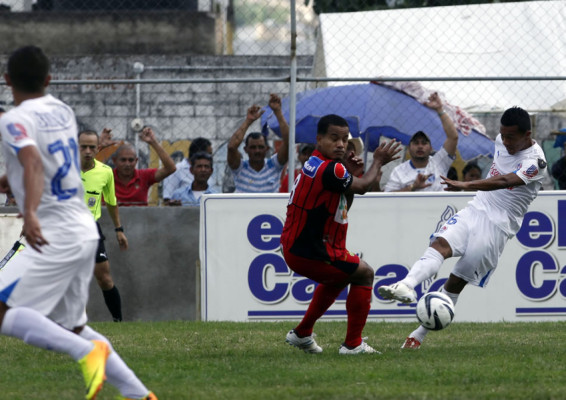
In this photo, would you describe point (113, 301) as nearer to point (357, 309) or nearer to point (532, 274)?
point (357, 309)

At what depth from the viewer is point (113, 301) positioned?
11148 mm

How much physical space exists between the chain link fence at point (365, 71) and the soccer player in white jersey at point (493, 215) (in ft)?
9.95

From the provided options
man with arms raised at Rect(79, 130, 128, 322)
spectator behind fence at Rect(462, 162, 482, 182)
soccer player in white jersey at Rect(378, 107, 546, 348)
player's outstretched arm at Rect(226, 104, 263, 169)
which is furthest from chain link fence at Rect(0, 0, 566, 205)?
soccer player in white jersey at Rect(378, 107, 546, 348)

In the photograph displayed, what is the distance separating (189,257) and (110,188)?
5.95ft

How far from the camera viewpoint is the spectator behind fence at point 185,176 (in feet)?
41.5

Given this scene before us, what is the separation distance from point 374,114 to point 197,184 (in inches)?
95.6

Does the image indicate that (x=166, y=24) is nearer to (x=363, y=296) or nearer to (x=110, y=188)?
(x=110, y=188)

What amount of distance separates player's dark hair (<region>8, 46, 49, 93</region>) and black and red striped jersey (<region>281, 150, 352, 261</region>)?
2665mm

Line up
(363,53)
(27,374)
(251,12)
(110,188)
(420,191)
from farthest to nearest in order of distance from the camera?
1. (363,53)
2. (251,12)
3. (420,191)
4. (110,188)
5. (27,374)

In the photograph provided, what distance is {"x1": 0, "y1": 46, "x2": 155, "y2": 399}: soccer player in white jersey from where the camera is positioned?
16.5 feet

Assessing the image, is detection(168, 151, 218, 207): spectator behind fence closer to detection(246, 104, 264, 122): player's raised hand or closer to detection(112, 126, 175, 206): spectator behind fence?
detection(112, 126, 175, 206): spectator behind fence

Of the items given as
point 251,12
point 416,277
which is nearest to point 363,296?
point 416,277

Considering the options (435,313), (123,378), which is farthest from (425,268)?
(123,378)

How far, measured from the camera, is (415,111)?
12.9 m
